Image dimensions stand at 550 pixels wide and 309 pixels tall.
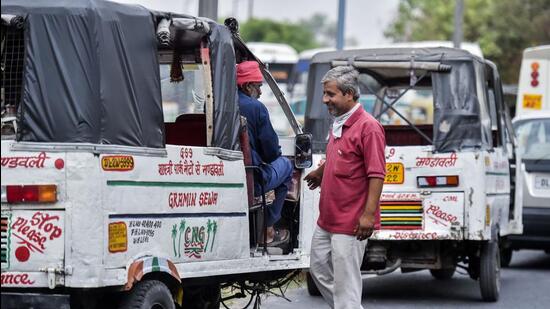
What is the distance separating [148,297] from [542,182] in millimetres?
8933

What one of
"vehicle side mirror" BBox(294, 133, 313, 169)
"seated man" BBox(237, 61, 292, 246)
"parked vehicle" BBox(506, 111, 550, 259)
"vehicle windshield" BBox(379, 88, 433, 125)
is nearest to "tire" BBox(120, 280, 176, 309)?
"seated man" BBox(237, 61, 292, 246)

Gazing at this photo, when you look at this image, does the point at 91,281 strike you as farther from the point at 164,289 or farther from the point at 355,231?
the point at 355,231

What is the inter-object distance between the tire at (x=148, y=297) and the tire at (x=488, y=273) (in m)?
5.25

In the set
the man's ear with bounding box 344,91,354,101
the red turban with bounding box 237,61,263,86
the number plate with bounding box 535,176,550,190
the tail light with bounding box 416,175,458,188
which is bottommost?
the number plate with bounding box 535,176,550,190

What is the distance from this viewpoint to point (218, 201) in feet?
24.9

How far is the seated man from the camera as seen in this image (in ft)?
27.2

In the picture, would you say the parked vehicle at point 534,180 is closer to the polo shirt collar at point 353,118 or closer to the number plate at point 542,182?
the number plate at point 542,182

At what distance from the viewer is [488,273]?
460 inches

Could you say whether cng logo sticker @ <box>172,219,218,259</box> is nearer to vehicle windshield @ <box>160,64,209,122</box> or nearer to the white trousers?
the white trousers

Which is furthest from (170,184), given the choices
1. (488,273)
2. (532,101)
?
(532,101)

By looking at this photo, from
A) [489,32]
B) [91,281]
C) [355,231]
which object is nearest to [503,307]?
[355,231]

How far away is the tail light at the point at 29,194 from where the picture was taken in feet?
21.0

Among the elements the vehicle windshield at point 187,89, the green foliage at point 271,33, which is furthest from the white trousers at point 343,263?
the green foliage at point 271,33

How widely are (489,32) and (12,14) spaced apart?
4636cm
